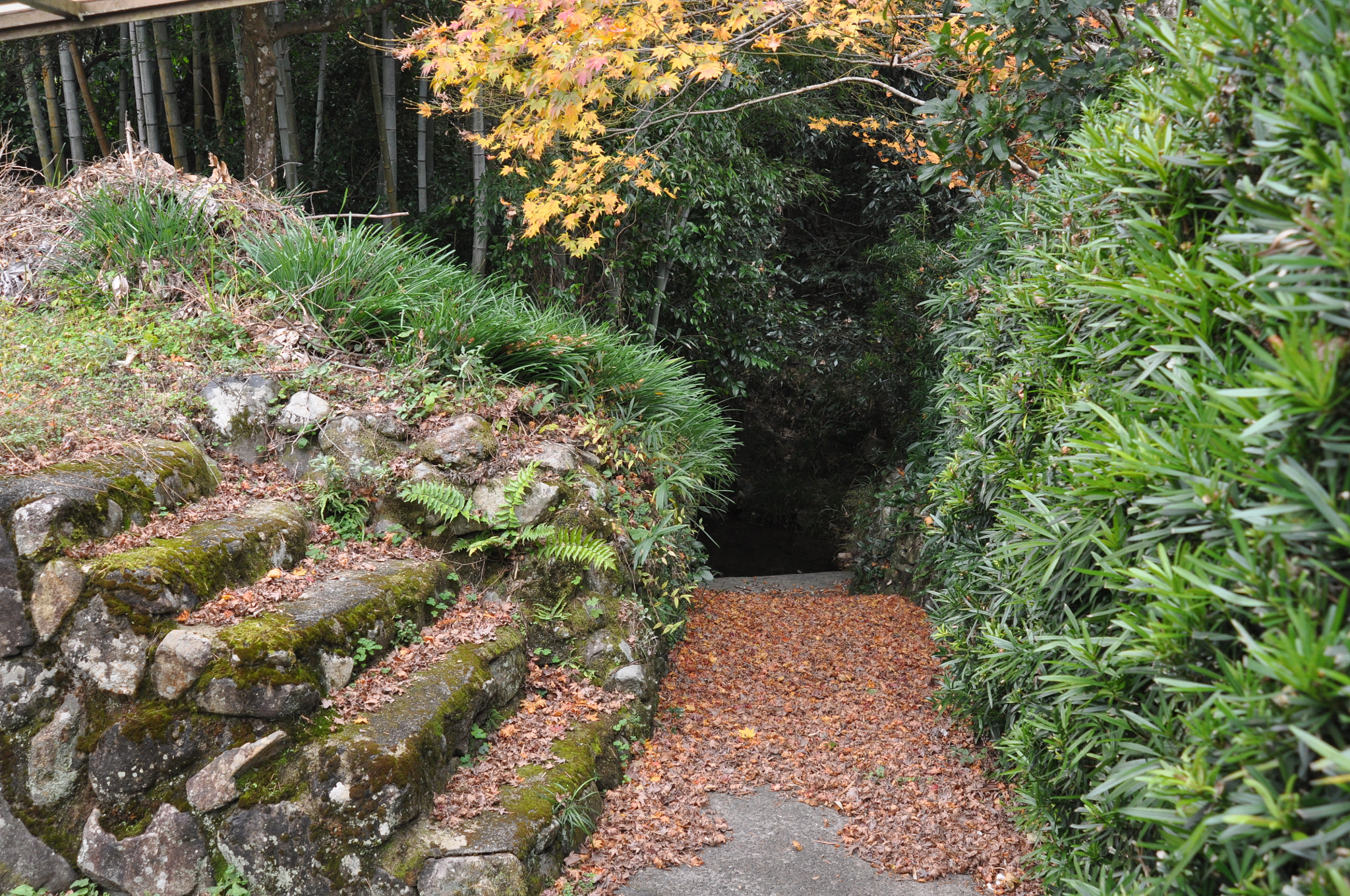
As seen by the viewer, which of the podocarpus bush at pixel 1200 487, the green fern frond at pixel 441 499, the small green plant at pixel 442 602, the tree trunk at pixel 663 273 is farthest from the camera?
the tree trunk at pixel 663 273

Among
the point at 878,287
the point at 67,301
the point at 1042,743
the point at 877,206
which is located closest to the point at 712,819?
the point at 1042,743

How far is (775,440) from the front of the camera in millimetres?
9547

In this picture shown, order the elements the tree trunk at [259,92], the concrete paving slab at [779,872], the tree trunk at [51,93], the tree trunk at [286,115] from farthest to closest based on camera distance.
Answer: the tree trunk at [51,93] → the tree trunk at [286,115] → the tree trunk at [259,92] → the concrete paving slab at [779,872]

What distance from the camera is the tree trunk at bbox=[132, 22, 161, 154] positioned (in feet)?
22.7

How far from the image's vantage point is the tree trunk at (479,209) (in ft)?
21.9

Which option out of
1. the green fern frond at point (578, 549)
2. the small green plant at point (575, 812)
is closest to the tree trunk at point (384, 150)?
the green fern frond at point (578, 549)

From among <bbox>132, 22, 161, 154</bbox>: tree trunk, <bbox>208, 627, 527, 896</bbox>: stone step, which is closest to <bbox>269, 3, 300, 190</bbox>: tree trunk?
<bbox>132, 22, 161, 154</bbox>: tree trunk

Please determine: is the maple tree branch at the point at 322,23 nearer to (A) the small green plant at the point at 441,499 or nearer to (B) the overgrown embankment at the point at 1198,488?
(A) the small green plant at the point at 441,499

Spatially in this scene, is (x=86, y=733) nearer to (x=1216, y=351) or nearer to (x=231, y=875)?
A: (x=231, y=875)

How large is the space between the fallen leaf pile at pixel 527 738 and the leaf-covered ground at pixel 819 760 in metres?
0.34

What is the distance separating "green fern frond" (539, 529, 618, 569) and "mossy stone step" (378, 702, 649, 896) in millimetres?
796

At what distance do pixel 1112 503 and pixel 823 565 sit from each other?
7.82 metres

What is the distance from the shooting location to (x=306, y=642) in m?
3.08

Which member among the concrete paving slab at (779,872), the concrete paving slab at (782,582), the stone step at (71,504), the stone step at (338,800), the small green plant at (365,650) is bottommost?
the concrete paving slab at (782,582)
